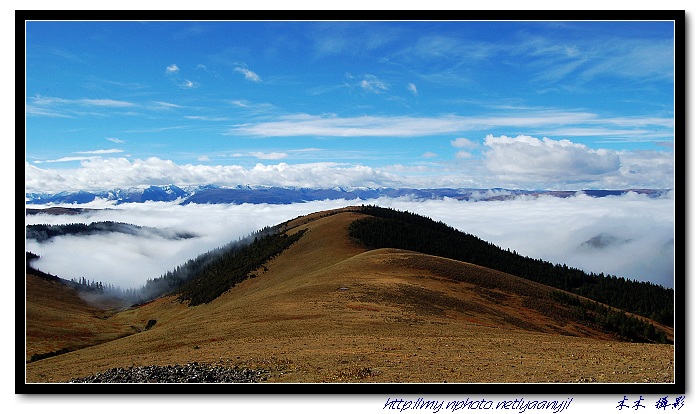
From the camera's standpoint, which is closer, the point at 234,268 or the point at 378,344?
the point at 378,344

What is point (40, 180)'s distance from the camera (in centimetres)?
1380

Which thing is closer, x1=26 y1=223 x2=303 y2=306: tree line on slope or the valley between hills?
the valley between hills

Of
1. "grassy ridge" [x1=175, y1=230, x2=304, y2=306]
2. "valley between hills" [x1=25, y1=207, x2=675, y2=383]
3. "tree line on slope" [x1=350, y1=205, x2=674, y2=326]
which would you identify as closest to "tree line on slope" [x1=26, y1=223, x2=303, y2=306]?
"grassy ridge" [x1=175, y1=230, x2=304, y2=306]

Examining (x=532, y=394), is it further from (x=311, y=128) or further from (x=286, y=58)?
(x=286, y=58)

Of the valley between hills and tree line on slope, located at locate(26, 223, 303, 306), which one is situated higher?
the valley between hills

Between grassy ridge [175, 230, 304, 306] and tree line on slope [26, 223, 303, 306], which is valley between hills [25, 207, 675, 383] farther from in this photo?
grassy ridge [175, 230, 304, 306]

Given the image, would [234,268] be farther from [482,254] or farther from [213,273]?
[482,254]

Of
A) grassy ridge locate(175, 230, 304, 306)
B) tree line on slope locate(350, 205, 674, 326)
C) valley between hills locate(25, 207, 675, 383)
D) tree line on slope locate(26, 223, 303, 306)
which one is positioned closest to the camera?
valley between hills locate(25, 207, 675, 383)

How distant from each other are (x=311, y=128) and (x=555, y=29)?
8.47 metres

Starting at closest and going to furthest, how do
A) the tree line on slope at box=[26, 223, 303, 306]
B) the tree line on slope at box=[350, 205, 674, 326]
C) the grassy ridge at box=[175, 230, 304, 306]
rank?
the grassy ridge at box=[175, 230, 304, 306], the tree line on slope at box=[350, 205, 674, 326], the tree line on slope at box=[26, 223, 303, 306]

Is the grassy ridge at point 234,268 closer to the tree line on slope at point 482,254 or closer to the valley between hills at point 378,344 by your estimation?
the tree line on slope at point 482,254

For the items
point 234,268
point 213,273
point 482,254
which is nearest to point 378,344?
point 234,268

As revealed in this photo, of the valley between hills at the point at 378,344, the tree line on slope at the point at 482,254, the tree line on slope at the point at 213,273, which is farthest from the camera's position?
the tree line on slope at the point at 213,273

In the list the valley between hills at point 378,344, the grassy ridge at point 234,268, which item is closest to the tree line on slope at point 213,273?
the grassy ridge at point 234,268
